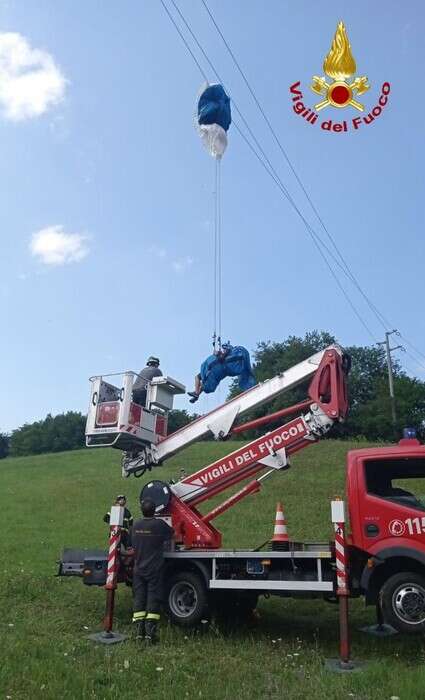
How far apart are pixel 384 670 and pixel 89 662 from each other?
3.21 metres

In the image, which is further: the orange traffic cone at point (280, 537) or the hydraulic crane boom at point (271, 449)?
the hydraulic crane boom at point (271, 449)

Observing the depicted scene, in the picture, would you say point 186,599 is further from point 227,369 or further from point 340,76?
point 340,76

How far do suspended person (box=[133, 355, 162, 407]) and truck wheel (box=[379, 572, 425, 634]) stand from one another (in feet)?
15.7

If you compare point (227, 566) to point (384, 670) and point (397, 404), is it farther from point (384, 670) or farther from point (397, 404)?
point (397, 404)

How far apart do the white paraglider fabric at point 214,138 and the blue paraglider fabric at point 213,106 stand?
0.08 metres

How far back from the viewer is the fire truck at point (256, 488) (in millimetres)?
8039

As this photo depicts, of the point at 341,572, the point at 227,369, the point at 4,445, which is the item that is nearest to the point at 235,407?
the point at 227,369

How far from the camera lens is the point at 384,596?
782cm

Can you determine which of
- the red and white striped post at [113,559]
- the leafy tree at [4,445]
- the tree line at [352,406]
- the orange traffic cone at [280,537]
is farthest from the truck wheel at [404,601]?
the leafy tree at [4,445]

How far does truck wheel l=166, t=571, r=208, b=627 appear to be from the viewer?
9.02 meters

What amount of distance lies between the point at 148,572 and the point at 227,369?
11.7 ft

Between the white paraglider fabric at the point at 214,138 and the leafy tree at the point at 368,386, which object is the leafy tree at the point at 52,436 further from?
the white paraglider fabric at the point at 214,138

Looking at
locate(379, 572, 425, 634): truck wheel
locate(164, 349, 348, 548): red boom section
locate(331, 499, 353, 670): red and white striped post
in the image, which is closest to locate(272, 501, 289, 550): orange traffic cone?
locate(164, 349, 348, 548): red boom section

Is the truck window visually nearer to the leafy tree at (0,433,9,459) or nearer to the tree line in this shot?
the tree line
